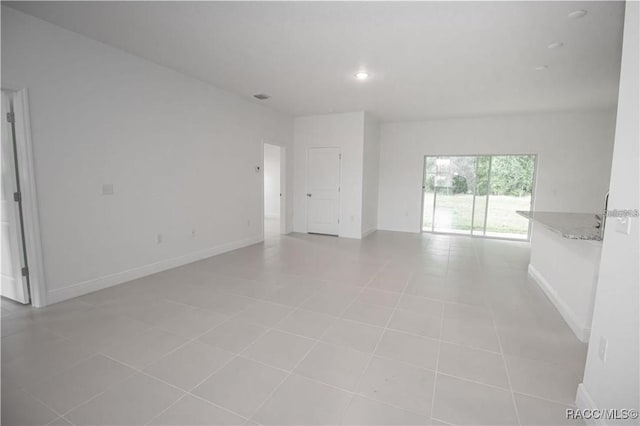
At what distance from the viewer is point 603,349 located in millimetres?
1532

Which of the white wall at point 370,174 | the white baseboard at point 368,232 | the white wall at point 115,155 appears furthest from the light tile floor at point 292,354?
the white wall at point 370,174

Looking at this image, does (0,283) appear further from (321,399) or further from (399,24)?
(399,24)

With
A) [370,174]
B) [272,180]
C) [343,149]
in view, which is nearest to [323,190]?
[343,149]

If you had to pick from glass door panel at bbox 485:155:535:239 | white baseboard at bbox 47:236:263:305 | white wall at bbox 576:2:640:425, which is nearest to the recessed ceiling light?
white wall at bbox 576:2:640:425

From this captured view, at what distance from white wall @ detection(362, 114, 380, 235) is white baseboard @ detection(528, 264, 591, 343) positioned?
3365mm

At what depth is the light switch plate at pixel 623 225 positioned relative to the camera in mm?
1378

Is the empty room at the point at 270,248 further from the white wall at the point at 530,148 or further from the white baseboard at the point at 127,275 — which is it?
the white wall at the point at 530,148

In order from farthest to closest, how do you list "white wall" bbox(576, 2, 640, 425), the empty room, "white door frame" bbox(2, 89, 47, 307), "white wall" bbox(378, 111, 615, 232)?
"white wall" bbox(378, 111, 615, 232), "white door frame" bbox(2, 89, 47, 307), the empty room, "white wall" bbox(576, 2, 640, 425)

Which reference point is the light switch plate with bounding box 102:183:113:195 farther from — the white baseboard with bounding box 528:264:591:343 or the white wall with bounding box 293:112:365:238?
the white baseboard with bounding box 528:264:591:343

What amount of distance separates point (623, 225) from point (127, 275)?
441 centimetres

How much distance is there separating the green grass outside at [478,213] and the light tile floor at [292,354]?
324cm

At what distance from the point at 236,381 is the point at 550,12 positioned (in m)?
3.65

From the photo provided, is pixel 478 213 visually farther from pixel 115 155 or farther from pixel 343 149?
pixel 115 155

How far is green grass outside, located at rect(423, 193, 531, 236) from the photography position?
21.9 ft
